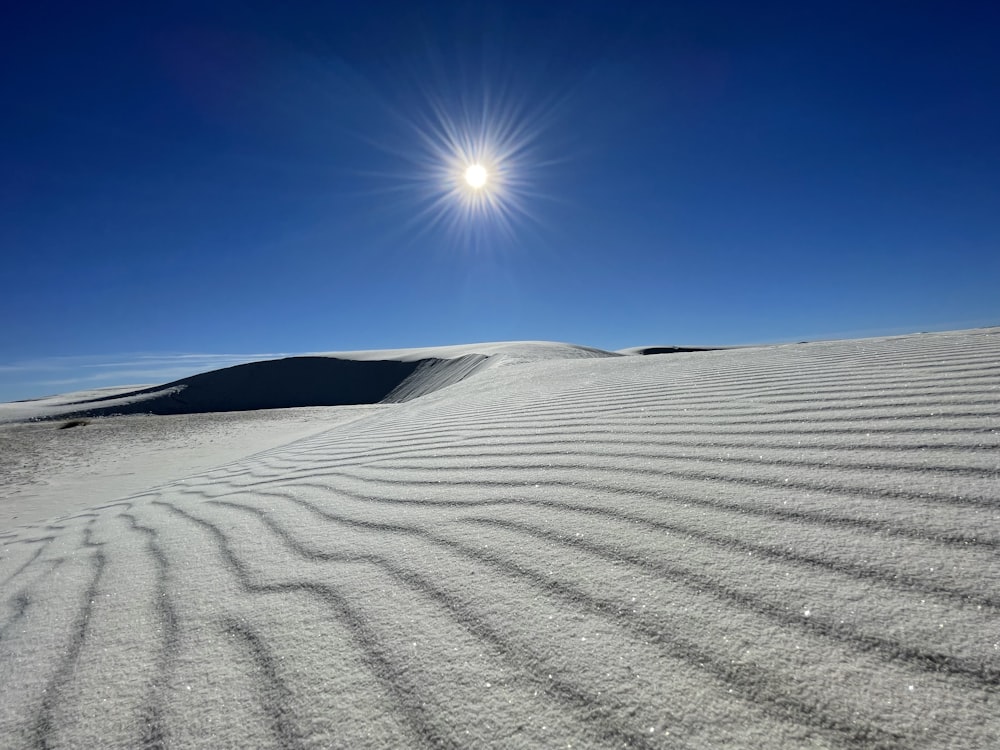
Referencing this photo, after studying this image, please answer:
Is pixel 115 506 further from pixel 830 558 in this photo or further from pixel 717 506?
pixel 830 558

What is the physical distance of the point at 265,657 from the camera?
1170 mm

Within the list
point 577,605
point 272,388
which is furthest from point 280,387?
point 577,605

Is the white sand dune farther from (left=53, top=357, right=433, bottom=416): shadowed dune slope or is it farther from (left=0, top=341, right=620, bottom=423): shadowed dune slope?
(left=53, top=357, right=433, bottom=416): shadowed dune slope

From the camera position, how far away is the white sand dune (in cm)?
87

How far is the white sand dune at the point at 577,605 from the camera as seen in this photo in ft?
2.84

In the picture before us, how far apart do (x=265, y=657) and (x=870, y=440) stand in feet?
7.07

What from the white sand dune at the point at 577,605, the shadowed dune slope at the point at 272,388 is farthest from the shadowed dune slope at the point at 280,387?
the white sand dune at the point at 577,605

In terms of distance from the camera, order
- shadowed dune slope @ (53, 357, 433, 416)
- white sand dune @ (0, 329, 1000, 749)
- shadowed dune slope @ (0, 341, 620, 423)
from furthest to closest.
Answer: shadowed dune slope @ (53, 357, 433, 416) < shadowed dune slope @ (0, 341, 620, 423) < white sand dune @ (0, 329, 1000, 749)

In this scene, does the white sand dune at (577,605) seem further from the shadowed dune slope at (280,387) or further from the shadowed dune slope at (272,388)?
the shadowed dune slope at (272,388)

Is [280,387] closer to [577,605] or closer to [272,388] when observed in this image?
[272,388]

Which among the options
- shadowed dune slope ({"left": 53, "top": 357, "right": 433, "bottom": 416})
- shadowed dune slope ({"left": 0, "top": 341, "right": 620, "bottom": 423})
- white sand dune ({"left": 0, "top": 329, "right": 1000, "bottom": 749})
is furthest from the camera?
shadowed dune slope ({"left": 53, "top": 357, "right": 433, "bottom": 416})

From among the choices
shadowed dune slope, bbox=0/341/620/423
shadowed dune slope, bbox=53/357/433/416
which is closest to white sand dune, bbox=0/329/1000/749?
shadowed dune slope, bbox=0/341/620/423

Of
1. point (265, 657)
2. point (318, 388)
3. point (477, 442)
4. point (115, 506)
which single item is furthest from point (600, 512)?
point (318, 388)

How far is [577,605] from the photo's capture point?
3.82ft
